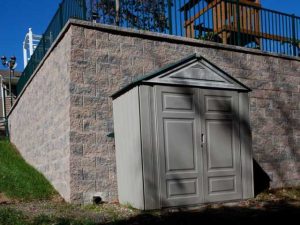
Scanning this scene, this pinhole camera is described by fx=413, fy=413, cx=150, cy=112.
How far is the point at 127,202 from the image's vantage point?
22.3 ft

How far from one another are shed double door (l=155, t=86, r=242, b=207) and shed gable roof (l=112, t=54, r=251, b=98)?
11 cm

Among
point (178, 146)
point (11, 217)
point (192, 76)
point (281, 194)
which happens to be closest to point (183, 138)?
point (178, 146)

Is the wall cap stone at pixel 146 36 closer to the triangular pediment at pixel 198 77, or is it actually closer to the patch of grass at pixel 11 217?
the triangular pediment at pixel 198 77

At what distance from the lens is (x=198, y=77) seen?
6.98m

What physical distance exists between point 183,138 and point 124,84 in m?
1.72

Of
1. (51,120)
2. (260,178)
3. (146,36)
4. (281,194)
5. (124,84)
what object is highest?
(146,36)

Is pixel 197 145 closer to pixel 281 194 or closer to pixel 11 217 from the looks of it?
pixel 281 194

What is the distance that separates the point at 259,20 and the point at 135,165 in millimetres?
6009

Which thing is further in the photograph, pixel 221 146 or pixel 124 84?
pixel 124 84

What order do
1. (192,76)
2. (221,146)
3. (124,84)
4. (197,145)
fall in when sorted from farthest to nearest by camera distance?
(124,84) < (221,146) < (192,76) < (197,145)

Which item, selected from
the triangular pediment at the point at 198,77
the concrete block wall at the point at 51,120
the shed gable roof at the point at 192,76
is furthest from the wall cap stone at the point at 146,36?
the triangular pediment at the point at 198,77

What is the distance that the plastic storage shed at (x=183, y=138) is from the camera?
6375 mm

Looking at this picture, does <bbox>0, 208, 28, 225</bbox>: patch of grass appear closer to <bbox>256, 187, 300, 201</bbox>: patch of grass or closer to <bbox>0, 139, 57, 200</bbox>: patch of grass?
<bbox>0, 139, 57, 200</bbox>: patch of grass

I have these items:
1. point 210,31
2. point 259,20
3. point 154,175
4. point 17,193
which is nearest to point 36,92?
point 17,193
